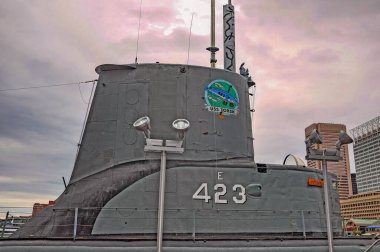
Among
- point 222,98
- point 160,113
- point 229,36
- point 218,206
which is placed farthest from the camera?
point 229,36

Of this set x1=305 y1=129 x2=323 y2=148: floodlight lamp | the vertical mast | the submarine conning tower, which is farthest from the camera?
the vertical mast

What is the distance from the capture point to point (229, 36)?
54.5ft

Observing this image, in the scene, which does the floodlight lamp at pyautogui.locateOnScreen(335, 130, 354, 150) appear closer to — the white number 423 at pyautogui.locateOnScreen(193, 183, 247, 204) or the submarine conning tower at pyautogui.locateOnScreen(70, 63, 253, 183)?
the white number 423 at pyautogui.locateOnScreen(193, 183, 247, 204)

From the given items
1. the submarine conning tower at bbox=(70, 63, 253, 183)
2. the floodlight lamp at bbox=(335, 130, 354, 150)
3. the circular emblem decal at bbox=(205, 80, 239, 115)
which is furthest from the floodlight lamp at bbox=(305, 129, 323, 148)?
the circular emblem decal at bbox=(205, 80, 239, 115)

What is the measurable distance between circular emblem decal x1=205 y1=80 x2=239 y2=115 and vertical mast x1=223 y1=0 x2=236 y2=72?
4.80 metres

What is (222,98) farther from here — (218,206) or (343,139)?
(343,139)

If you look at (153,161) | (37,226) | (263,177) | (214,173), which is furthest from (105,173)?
(263,177)

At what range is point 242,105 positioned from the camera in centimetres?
1130

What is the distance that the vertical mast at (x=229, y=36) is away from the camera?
16.0 metres

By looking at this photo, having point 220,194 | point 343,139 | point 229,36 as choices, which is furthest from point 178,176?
point 229,36

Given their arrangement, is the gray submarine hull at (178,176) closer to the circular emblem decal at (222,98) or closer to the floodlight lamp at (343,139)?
the circular emblem decal at (222,98)

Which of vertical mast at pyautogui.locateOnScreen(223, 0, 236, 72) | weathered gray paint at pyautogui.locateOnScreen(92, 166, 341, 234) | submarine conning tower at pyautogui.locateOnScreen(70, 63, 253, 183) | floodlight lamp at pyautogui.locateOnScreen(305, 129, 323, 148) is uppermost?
vertical mast at pyautogui.locateOnScreen(223, 0, 236, 72)

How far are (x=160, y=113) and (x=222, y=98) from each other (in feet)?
6.38

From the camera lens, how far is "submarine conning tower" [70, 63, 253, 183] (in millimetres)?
10039
